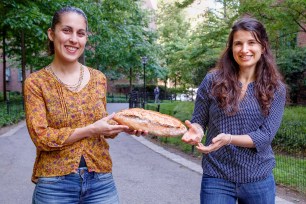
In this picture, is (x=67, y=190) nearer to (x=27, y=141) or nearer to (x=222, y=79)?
(x=222, y=79)

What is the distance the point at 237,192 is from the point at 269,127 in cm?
47

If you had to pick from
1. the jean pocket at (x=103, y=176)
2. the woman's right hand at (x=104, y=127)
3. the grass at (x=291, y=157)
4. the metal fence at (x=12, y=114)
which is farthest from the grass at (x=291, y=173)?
the metal fence at (x=12, y=114)

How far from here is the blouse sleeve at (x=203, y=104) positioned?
8.52 feet

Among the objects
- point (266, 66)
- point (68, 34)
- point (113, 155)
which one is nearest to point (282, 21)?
point (113, 155)

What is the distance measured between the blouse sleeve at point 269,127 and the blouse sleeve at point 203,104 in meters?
0.36

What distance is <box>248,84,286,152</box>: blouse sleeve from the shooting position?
240cm

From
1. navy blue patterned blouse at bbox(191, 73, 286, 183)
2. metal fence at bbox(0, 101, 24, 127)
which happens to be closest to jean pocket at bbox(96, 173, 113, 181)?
navy blue patterned blouse at bbox(191, 73, 286, 183)

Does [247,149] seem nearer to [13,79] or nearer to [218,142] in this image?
[218,142]

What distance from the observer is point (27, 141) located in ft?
39.4

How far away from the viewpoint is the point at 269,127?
245 centimetres

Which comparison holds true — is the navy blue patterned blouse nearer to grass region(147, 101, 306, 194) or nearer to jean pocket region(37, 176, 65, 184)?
jean pocket region(37, 176, 65, 184)

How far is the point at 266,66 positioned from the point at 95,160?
4.33 feet

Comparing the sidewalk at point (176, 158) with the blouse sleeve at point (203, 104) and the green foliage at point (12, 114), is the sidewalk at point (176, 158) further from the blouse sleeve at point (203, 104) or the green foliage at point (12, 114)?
the green foliage at point (12, 114)

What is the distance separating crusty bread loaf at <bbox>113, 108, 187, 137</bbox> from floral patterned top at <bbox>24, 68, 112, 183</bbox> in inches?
7.4
